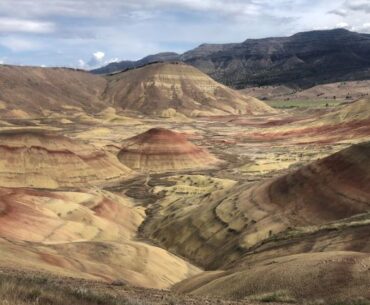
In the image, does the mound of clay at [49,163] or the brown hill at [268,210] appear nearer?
the brown hill at [268,210]

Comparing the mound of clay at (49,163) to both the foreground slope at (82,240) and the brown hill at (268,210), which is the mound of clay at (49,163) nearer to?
the foreground slope at (82,240)

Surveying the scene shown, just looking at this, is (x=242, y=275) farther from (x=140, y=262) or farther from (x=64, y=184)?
(x=64, y=184)

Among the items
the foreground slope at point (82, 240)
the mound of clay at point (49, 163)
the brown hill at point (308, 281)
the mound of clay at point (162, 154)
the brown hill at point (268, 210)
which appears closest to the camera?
the brown hill at point (308, 281)

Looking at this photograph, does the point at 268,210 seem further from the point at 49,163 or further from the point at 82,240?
the point at 49,163

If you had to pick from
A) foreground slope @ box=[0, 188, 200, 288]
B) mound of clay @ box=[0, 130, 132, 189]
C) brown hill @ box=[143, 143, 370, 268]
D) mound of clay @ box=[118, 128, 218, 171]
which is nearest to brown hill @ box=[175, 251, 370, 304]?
foreground slope @ box=[0, 188, 200, 288]

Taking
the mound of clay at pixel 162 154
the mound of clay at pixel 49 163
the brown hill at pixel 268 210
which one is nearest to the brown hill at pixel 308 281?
the brown hill at pixel 268 210

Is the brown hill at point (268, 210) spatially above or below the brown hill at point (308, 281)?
below

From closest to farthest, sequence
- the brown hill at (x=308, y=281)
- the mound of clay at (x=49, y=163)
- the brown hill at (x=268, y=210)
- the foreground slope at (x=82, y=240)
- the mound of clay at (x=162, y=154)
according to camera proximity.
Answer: the brown hill at (x=308, y=281) < the foreground slope at (x=82, y=240) < the brown hill at (x=268, y=210) < the mound of clay at (x=49, y=163) < the mound of clay at (x=162, y=154)
